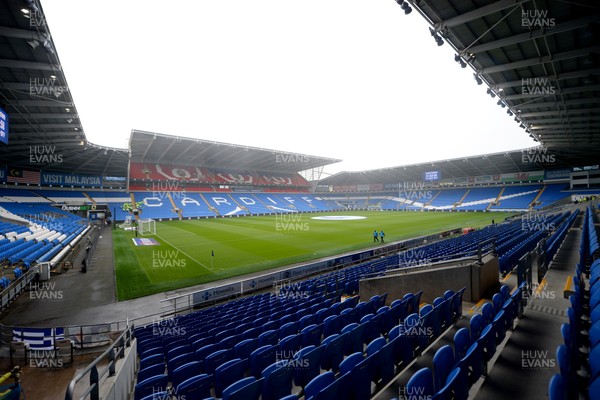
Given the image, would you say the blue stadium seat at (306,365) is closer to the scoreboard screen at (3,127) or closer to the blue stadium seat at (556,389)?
the blue stadium seat at (556,389)

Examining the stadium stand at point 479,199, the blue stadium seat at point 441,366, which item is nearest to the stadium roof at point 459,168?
the stadium stand at point 479,199

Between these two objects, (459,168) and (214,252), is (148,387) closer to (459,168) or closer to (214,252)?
(214,252)

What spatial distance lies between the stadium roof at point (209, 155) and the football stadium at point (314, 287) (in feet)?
16.5

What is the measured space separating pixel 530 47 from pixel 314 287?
15312 millimetres

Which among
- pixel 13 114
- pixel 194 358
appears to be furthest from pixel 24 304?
pixel 13 114

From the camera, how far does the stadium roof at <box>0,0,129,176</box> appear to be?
37.3ft

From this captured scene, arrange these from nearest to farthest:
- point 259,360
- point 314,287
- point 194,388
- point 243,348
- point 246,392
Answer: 1. point 246,392
2. point 194,388
3. point 259,360
4. point 243,348
5. point 314,287

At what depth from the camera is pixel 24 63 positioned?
13.9 meters

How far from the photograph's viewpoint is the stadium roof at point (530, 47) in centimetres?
1068

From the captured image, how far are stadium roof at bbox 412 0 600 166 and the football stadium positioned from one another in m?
0.09

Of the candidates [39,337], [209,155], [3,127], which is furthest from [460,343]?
[209,155]

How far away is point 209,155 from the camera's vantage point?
58500 millimetres

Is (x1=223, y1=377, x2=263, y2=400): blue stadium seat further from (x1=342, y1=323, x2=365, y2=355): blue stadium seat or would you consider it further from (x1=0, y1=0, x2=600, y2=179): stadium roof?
(x1=0, y1=0, x2=600, y2=179): stadium roof

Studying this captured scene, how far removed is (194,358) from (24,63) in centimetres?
1775
